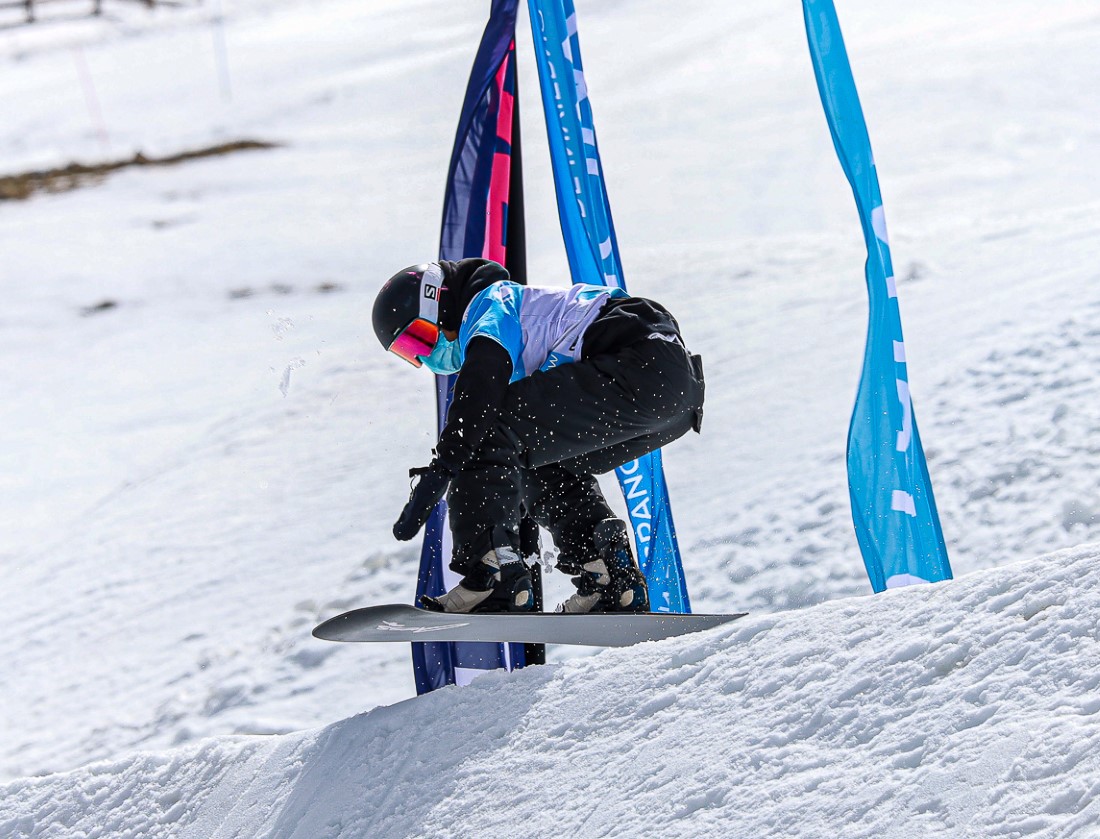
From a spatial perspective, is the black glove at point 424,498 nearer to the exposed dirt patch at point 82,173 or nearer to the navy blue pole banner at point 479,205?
the navy blue pole banner at point 479,205

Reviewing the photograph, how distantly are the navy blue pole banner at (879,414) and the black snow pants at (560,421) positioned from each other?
960 millimetres

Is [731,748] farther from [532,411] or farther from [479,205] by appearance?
[479,205]

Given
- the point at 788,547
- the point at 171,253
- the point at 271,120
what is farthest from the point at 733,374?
the point at 271,120

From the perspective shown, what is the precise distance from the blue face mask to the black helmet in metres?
0.09

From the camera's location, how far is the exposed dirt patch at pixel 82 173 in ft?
75.2

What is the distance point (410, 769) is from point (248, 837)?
52 cm

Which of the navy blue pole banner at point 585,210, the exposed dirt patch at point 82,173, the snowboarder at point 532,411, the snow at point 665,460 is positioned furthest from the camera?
the exposed dirt patch at point 82,173

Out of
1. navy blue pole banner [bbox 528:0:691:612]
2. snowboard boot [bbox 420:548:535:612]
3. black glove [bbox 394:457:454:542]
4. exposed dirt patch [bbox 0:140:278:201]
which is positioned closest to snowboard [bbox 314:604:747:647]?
snowboard boot [bbox 420:548:535:612]

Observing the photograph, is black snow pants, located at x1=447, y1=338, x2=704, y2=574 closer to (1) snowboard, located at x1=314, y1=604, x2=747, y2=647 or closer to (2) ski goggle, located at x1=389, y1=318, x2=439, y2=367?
(1) snowboard, located at x1=314, y1=604, x2=747, y2=647

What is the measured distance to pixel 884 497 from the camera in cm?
424

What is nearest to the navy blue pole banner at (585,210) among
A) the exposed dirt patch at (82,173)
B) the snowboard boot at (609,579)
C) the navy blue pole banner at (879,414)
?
the navy blue pole banner at (879,414)

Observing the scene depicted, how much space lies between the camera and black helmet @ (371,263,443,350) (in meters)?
3.66

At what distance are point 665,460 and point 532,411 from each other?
493 centimetres

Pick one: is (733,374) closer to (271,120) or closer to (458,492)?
(458,492)
